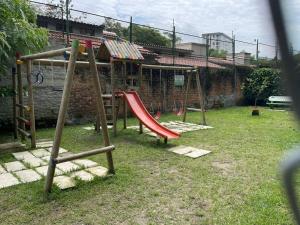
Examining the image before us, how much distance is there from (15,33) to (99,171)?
2.98m

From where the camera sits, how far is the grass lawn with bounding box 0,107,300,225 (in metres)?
2.69

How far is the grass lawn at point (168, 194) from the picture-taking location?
8.81 feet

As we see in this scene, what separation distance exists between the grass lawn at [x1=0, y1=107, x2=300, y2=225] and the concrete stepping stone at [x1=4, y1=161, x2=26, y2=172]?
1.19ft

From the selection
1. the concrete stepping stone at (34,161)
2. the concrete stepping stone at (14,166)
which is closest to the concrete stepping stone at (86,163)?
the concrete stepping stone at (34,161)

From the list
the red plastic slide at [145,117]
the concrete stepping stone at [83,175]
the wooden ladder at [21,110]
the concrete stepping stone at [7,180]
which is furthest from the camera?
the red plastic slide at [145,117]

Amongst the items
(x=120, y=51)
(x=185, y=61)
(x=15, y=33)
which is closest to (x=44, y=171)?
(x=15, y=33)

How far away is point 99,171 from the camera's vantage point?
154 inches

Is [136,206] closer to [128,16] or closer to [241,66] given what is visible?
[128,16]

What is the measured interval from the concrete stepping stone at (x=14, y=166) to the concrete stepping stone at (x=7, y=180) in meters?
0.22

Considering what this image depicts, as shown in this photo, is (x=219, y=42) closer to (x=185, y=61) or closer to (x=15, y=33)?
(x=185, y=61)

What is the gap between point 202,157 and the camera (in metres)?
4.72

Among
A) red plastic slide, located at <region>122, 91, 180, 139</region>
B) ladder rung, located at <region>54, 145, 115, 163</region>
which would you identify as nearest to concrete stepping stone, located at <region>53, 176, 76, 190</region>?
ladder rung, located at <region>54, 145, 115, 163</region>

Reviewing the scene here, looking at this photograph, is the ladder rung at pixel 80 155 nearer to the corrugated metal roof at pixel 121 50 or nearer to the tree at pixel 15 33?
the tree at pixel 15 33

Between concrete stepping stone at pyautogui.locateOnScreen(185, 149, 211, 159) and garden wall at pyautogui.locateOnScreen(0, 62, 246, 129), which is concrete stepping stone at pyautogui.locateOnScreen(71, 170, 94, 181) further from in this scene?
garden wall at pyautogui.locateOnScreen(0, 62, 246, 129)
